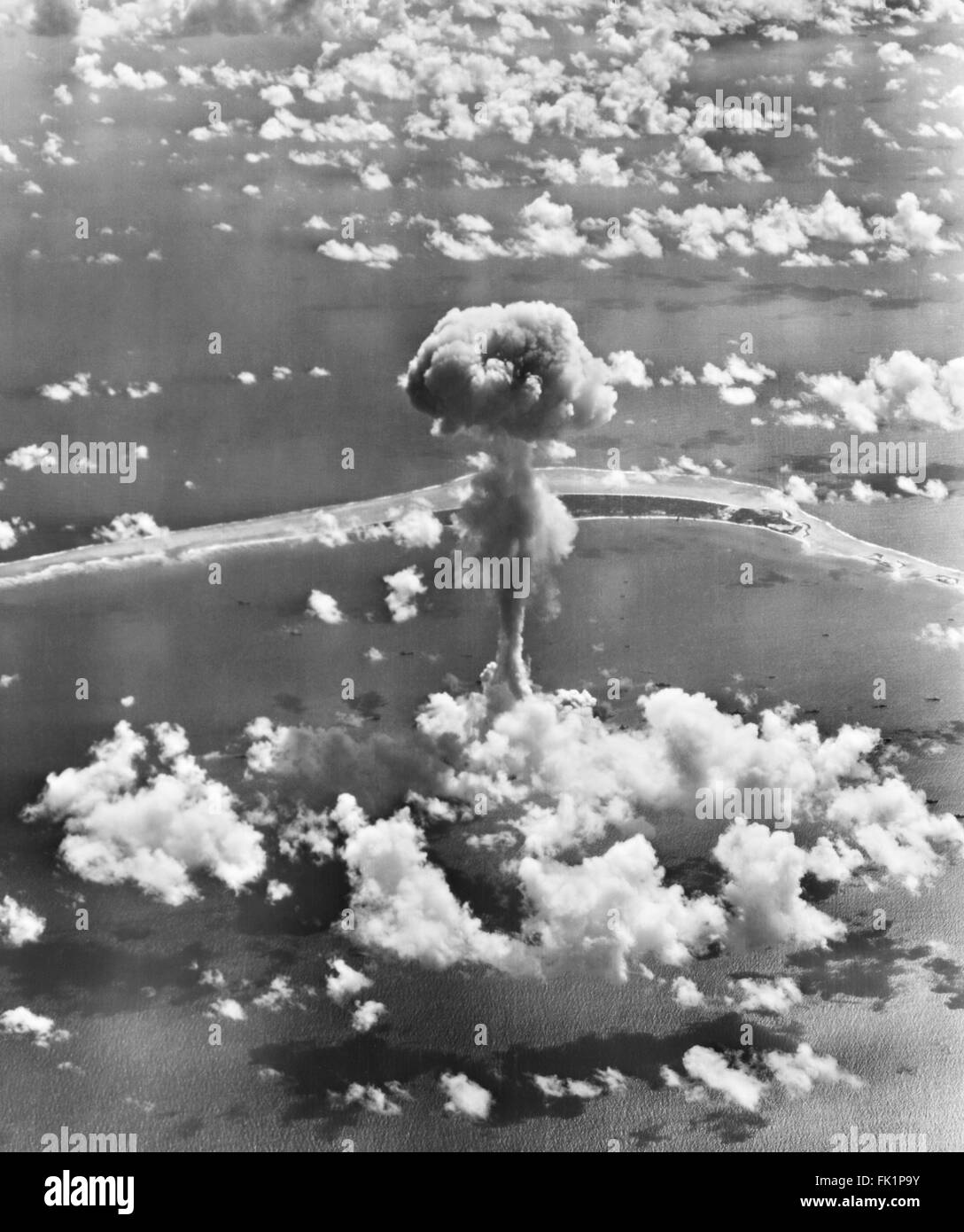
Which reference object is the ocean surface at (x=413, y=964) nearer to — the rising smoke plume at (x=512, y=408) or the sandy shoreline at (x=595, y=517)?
the sandy shoreline at (x=595, y=517)

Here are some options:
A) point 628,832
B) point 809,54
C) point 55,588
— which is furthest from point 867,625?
point 55,588

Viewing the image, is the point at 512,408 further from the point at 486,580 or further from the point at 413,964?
the point at 413,964

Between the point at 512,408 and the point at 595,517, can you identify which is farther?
the point at 595,517

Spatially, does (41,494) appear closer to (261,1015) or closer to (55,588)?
(55,588)

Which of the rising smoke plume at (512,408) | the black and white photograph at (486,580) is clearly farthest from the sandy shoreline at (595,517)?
the rising smoke plume at (512,408)

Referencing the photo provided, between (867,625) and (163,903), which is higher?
(867,625)

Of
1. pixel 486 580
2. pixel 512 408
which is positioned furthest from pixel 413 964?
pixel 512 408

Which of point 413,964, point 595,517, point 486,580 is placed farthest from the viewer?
point 595,517
